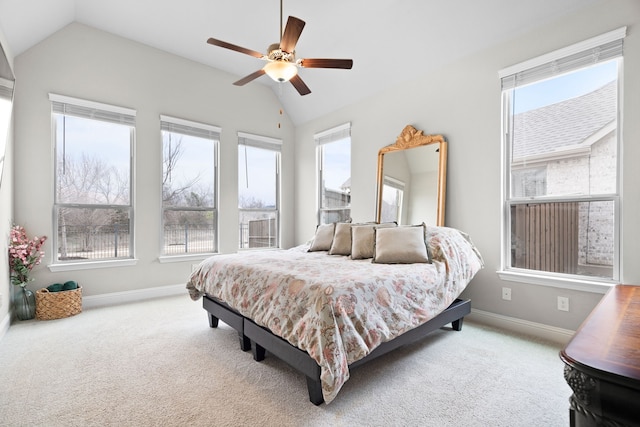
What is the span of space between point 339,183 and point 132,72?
3265 millimetres

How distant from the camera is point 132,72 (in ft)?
13.5

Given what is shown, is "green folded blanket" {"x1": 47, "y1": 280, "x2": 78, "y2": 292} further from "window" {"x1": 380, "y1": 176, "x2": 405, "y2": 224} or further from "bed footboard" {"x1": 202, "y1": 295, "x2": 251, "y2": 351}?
"window" {"x1": 380, "y1": 176, "x2": 405, "y2": 224}

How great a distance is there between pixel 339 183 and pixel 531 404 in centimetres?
373

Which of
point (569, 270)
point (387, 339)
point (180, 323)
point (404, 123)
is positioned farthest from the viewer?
point (404, 123)

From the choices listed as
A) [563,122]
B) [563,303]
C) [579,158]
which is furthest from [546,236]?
[563,122]

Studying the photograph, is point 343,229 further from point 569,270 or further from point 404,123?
point 569,270

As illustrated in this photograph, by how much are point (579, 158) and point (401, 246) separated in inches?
68.3

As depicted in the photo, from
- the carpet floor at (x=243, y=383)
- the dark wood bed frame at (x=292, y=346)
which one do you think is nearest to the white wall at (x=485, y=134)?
the carpet floor at (x=243, y=383)

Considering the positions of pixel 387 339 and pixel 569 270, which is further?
pixel 569 270

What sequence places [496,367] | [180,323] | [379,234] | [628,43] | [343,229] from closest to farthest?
1. [496,367]
2. [628,43]
3. [379,234]
4. [180,323]
5. [343,229]

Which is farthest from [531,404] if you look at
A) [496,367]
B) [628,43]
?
[628,43]

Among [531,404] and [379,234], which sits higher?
[379,234]

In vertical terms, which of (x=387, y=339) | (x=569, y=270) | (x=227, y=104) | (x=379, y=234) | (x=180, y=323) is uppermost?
(x=227, y=104)

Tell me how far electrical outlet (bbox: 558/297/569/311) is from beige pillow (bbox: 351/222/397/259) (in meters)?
1.69
